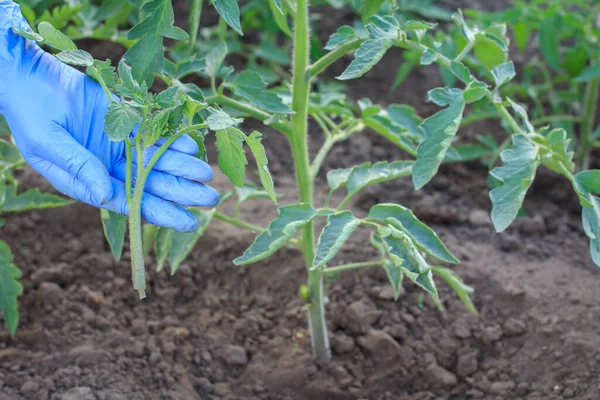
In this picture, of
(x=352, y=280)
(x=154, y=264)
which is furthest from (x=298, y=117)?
(x=154, y=264)

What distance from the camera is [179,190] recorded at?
5.74 ft

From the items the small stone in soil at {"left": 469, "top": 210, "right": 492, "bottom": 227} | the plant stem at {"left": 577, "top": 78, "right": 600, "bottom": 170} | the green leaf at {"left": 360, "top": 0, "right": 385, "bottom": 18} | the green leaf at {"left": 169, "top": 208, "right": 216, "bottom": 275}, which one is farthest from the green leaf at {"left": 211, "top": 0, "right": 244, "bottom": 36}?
the plant stem at {"left": 577, "top": 78, "right": 600, "bottom": 170}

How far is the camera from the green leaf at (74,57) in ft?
4.87

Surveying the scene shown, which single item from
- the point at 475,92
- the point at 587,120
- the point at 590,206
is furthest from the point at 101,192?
the point at 587,120

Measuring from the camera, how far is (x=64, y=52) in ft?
4.90

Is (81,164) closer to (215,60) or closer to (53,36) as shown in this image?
(53,36)

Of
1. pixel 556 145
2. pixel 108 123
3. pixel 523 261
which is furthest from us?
pixel 523 261

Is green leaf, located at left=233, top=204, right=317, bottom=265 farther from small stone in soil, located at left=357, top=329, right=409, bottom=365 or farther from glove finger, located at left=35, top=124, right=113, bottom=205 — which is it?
small stone in soil, located at left=357, top=329, right=409, bottom=365

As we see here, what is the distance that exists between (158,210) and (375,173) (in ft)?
1.94

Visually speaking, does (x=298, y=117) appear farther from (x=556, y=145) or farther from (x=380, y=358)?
(x=380, y=358)

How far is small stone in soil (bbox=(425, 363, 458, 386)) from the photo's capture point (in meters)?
2.25

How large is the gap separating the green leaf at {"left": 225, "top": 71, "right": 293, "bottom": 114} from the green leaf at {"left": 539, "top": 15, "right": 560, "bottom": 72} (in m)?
1.58

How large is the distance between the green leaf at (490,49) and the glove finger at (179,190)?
0.74 metres

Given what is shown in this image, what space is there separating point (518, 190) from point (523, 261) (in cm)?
114
